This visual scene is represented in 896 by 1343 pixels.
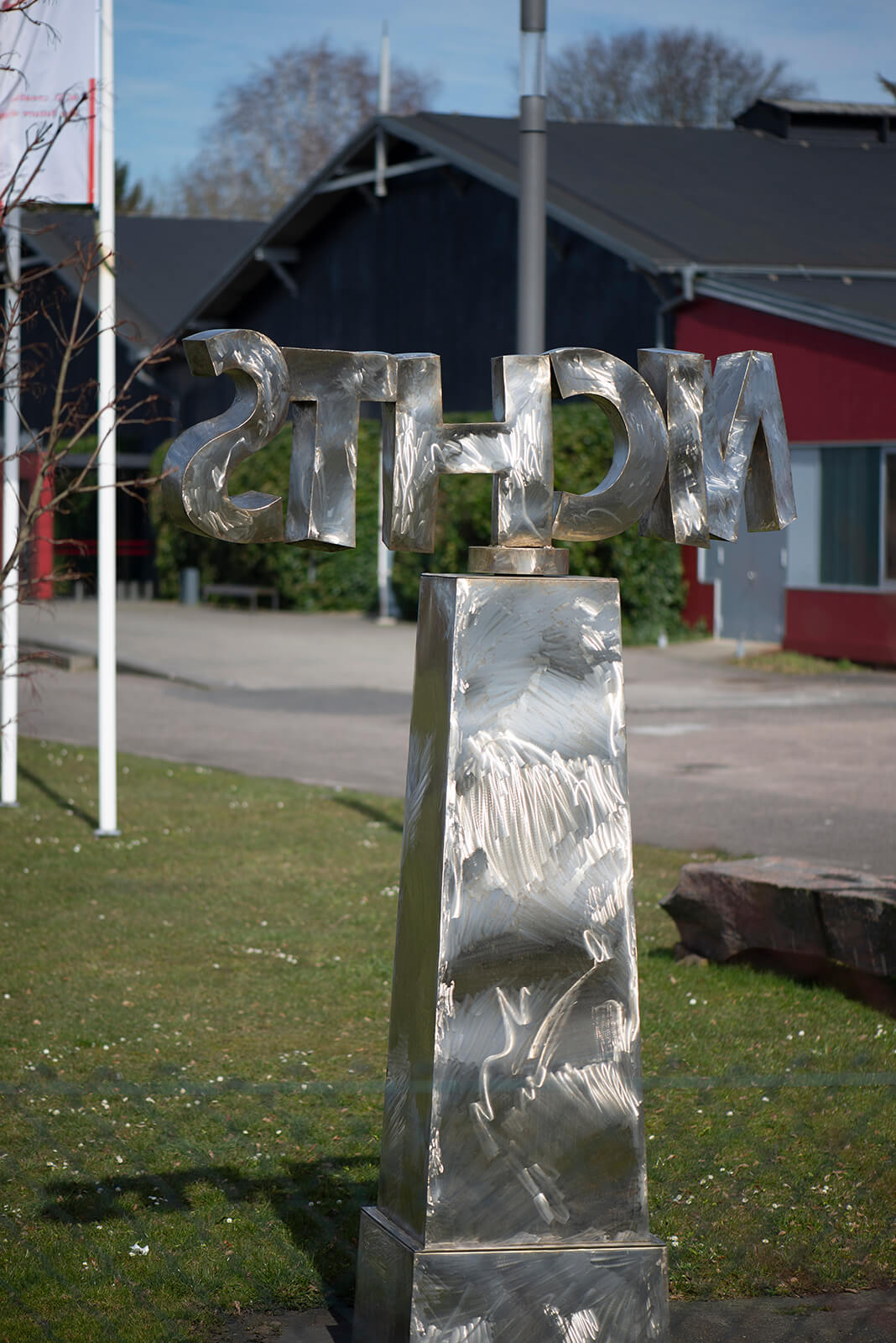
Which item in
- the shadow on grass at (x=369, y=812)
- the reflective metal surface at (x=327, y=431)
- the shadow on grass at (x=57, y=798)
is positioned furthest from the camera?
the shadow on grass at (x=57, y=798)

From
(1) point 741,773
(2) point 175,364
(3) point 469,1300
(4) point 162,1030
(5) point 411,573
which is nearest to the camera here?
(3) point 469,1300

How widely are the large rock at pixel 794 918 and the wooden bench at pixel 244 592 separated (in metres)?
22.6

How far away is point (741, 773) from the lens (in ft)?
37.1

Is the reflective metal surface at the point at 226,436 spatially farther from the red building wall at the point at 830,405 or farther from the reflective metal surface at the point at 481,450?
the red building wall at the point at 830,405

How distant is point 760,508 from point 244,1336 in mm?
2192

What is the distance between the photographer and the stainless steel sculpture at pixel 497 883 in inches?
123

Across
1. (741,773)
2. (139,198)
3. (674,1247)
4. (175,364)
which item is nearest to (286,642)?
(741,773)

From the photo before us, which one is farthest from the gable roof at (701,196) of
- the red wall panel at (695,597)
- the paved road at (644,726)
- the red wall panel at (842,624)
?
the paved road at (644,726)

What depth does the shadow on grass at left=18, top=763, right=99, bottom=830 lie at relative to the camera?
30.8 ft

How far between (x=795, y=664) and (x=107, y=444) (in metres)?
12.0

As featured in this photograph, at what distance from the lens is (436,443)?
10.8 ft

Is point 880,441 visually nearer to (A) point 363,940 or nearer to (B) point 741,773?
(B) point 741,773

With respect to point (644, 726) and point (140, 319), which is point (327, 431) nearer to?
point (644, 726)

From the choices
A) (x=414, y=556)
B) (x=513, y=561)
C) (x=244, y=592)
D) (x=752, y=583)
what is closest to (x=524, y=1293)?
(x=513, y=561)
